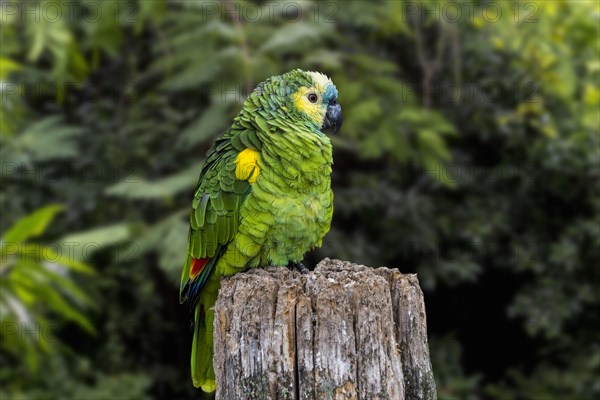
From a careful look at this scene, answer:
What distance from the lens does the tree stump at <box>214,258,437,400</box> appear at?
1.99m

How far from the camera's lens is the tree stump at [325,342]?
78.4 inches

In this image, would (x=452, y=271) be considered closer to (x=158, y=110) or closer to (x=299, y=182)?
(x=158, y=110)

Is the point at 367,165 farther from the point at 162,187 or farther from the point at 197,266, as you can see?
the point at 197,266

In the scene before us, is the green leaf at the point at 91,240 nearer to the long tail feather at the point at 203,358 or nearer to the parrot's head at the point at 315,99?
the long tail feather at the point at 203,358

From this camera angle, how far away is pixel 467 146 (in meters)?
6.44

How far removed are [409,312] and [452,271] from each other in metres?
3.95

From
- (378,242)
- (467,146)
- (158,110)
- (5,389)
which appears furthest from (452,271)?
(5,389)

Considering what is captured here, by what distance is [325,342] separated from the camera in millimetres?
1999

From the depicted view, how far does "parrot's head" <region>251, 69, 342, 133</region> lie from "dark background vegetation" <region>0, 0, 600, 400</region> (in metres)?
1.92

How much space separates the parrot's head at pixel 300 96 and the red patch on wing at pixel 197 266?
643mm

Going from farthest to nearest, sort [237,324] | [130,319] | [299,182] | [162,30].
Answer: [130,319]
[162,30]
[299,182]
[237,324]

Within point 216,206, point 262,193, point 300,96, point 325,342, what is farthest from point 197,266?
point 325,342

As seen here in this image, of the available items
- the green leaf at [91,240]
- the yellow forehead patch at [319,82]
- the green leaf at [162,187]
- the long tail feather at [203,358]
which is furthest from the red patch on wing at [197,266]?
the green leaf at [91,240]

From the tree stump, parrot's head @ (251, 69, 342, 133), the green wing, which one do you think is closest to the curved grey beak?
parrot's head @ (251, 69, 342, 133)
